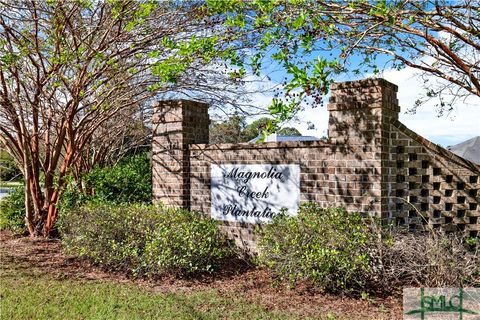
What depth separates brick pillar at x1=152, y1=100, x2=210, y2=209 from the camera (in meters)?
8.40

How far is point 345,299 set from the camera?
557 cm

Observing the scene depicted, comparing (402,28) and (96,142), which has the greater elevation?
(402,28)

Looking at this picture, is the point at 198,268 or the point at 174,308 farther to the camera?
the point at 198,268

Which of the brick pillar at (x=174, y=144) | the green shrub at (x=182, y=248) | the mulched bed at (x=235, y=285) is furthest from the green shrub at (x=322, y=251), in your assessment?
the brick pillar at (x=174, y=144)

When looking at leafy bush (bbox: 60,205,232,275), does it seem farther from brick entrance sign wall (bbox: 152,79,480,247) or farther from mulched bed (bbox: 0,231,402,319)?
brick entrance sign wall (bbox: 152,79,480,247)

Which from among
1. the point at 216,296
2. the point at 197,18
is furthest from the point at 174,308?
the point at 197,18

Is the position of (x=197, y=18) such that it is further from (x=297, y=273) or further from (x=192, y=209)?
(x=297, y=273)

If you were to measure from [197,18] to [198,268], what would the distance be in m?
4.73

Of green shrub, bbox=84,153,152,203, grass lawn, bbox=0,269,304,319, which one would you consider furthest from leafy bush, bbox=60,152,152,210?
grass lawn, bbox=0,269,304,319

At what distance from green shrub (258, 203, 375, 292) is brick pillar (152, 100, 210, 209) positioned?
8.35ft

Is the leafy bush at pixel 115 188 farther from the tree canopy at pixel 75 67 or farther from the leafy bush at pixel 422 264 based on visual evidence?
the leafy bush at pixel 422 264

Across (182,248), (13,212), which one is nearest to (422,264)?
(182,248)

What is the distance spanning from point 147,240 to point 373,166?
137 inches

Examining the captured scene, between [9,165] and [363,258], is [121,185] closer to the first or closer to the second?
[363,258]
